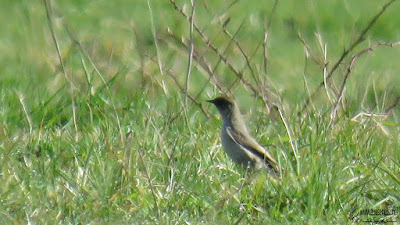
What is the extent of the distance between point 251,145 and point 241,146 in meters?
0.09

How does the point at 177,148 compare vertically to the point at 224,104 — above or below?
below

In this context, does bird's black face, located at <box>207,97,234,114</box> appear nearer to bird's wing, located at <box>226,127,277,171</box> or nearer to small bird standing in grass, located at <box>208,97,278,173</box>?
small bird standing in grass, located at <box>208,97,278,173</box>

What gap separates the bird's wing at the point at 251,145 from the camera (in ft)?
18.1

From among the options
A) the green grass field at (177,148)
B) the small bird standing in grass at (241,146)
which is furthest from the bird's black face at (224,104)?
the green grass field at (177,148)

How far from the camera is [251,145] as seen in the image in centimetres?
572

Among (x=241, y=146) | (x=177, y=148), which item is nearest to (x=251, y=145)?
(x=241, y=146)

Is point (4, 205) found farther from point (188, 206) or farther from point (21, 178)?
point (188, 206)

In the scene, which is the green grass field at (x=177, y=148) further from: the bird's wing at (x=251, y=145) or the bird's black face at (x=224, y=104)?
the bird's black face at (x=224, y=104)

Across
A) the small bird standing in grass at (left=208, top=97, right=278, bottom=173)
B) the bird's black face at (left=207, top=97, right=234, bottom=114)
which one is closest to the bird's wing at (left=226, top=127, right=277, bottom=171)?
the small bird standing in grass at (left=208, top=97, right=278, bottom=173)

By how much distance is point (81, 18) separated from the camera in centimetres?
1130

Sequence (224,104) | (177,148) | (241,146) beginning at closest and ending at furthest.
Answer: (241,146)
(177,148)
(224,104)

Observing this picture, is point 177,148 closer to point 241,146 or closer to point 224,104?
point 241,146

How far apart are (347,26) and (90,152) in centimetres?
645

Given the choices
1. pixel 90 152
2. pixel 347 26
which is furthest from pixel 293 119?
pixel 347 26
